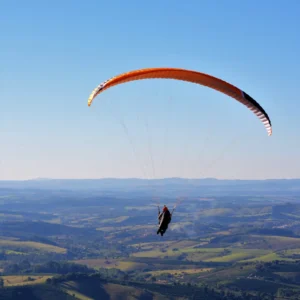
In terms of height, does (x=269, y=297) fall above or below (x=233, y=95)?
below

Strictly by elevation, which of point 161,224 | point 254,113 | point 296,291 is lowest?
point 296,291

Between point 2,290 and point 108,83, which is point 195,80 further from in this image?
point 2,290

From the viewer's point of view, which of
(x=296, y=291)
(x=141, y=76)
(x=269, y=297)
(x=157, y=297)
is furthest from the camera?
(x=296, y=291)

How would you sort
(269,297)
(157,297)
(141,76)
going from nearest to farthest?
(141,76) → (157,297) → (269,297)

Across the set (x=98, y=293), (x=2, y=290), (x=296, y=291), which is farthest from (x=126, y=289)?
(x=296, y=291)

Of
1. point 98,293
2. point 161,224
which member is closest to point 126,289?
point 98,293

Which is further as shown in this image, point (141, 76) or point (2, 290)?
point (2, 290)
